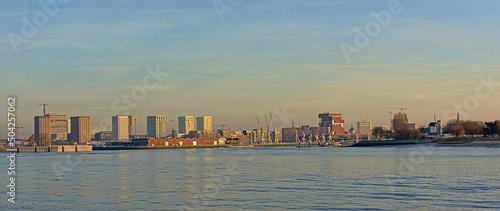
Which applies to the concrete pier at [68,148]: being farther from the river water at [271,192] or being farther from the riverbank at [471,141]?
the river water at [271,192]

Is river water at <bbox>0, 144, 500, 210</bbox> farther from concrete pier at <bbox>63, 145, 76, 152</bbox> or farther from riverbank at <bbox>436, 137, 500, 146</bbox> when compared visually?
concrete pier at <bbox>63, 145, 76, 152</bbox>

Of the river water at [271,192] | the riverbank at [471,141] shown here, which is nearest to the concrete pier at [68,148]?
the riverbank at [471,141]

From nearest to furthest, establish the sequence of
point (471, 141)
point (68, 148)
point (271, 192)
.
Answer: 1. point (271, 192)
2. point (471, 141)
3. point (68, 148)

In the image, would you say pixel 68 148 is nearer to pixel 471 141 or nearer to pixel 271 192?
pixel 471 141

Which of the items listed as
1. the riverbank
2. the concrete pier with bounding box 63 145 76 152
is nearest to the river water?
the riverbank

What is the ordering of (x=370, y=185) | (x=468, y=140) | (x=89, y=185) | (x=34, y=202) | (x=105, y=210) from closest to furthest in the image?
(x=105, y=210) → (x=34, y=202) → (x=370, y=185) → (x=89, y=185) → (x=468, y=140)

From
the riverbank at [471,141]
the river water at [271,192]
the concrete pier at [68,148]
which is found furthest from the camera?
the concrete pier at [68,148]

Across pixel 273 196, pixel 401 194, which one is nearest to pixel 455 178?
pixel 401 194

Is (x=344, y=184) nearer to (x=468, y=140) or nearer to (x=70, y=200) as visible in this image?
(x=70, y=200)

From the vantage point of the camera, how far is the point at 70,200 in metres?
31.3

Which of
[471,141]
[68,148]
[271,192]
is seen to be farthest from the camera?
[68,148]

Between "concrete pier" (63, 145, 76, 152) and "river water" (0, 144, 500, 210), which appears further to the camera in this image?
"concrete pier" (63, 145, 76, 152)

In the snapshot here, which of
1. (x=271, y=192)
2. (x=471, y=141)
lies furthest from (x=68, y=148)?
(x=271, y=192)

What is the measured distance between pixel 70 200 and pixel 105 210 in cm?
476
